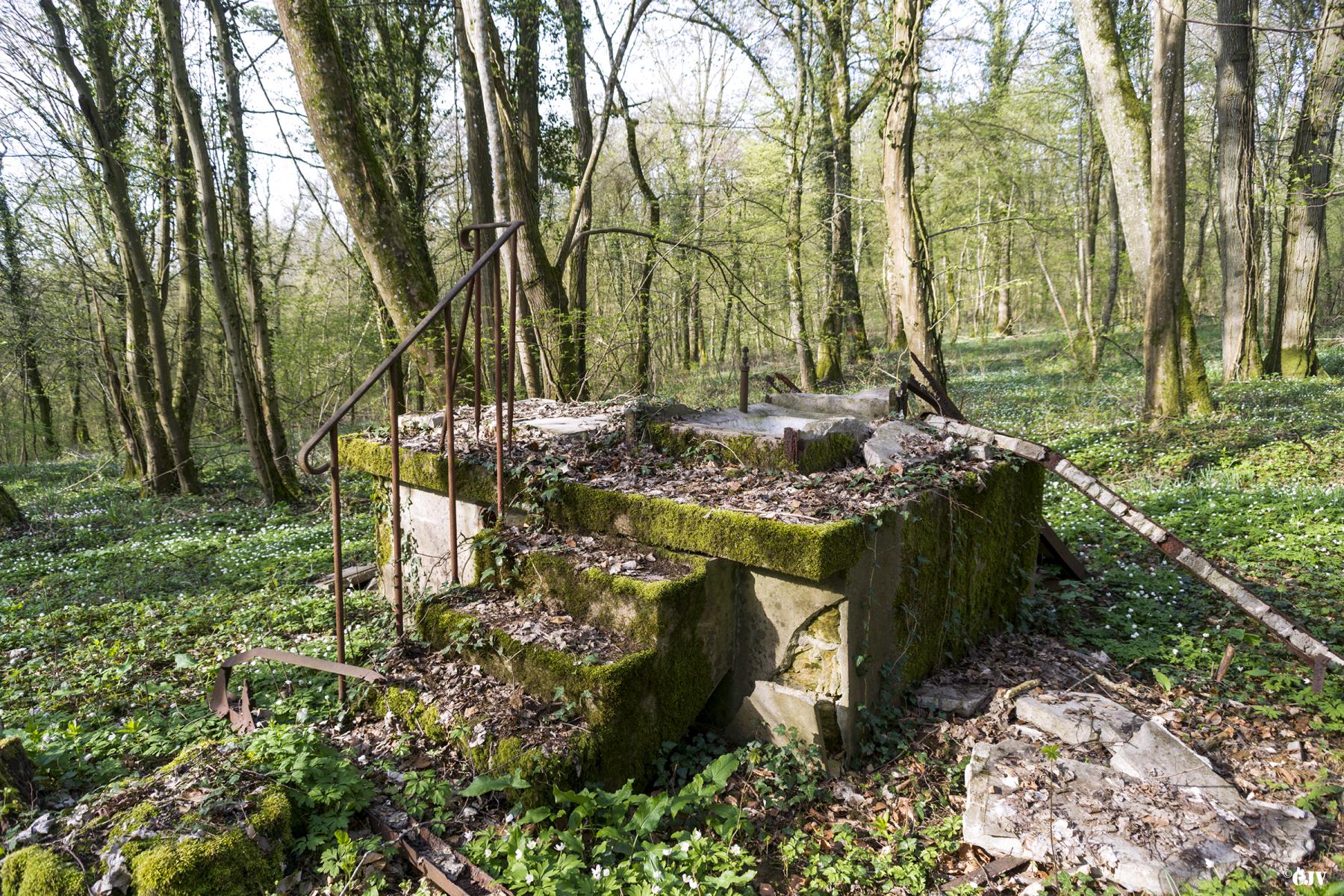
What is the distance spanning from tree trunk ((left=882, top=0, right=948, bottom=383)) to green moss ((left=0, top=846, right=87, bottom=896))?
19.8ft

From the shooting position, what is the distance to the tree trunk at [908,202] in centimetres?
610

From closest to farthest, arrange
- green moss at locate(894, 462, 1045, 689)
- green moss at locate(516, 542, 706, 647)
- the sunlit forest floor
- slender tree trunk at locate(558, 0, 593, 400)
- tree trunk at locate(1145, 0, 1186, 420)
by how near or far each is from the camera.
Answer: the sunlit forest floor
green moss at locate(516, 542, 706, 647)
green moss at locate(894, 462, 1045, 689)
tree trunk at locate(1145, 0, 1186, 420)
slender tree trunk at locate(558, 0, 593, 400)

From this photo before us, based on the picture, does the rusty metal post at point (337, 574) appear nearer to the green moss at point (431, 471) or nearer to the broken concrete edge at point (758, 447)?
the green moss at point (431, 471)

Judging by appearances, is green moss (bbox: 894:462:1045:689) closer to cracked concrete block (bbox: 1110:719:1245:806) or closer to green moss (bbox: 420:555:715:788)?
cracked concrete block (bbox: 1110:719:1245:806)

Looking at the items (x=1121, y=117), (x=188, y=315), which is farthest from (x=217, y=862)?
(x=188, y=315)

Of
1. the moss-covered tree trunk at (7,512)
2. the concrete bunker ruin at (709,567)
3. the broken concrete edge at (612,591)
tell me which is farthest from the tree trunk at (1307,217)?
the moss-covered tree trunk at (7,512)

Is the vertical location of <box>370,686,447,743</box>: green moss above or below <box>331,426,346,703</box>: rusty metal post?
below

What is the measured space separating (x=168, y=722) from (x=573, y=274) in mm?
7251

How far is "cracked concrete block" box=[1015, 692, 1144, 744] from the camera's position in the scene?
296 cm

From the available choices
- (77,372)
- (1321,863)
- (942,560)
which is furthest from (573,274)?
(77,372)

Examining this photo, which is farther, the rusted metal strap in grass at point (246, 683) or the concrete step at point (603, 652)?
the rusted metal strap in grass at point (246, 683)

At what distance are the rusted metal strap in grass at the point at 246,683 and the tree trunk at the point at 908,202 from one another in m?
5.02

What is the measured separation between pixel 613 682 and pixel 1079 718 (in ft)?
6.85

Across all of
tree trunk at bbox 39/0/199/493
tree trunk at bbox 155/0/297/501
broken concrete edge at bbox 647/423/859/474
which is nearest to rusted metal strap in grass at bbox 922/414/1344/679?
broken concrete edge at bbox 647/423/859/474
